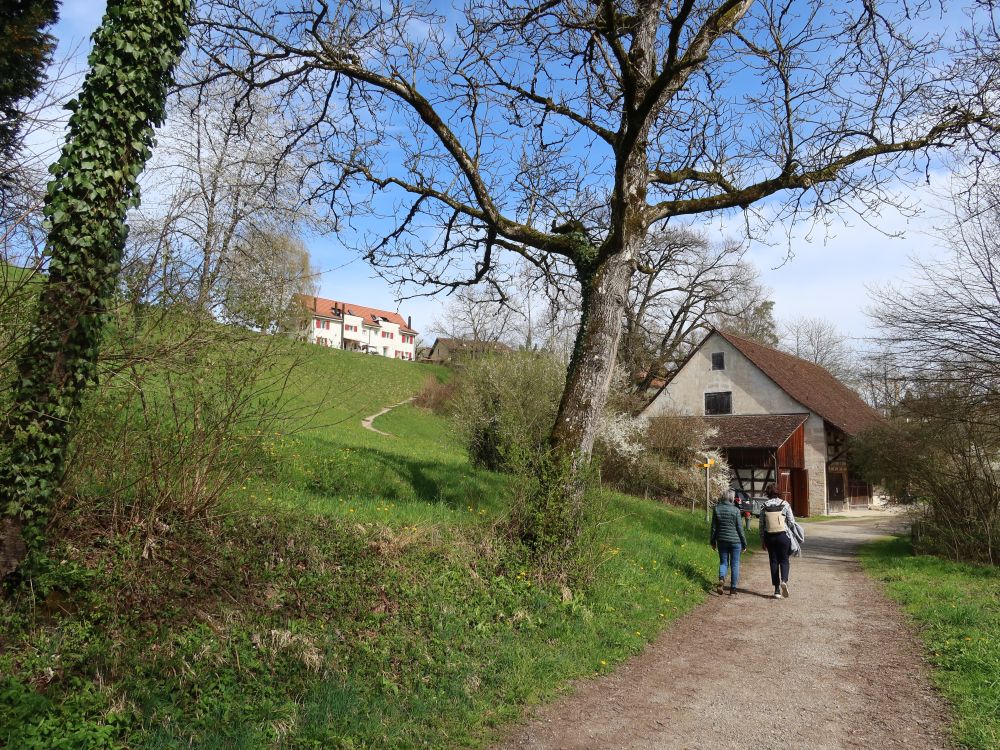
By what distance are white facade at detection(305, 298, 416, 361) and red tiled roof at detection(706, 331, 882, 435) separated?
57.8 metres

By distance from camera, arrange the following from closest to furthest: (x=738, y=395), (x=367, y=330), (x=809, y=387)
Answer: (x=738, y=395), (x=809, y=387), (x=367, y=330)

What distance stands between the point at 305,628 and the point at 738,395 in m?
32.6

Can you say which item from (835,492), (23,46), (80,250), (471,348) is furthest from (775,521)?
(471,348)

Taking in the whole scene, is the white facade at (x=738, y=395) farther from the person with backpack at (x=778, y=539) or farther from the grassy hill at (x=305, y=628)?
the grassy hill at (x=305, y=628)

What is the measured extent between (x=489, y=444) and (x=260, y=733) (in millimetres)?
13044

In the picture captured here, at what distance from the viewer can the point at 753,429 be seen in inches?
1272

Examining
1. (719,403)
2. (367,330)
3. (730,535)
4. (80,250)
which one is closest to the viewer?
(80,250)

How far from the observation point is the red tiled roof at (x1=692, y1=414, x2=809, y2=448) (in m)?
30.9

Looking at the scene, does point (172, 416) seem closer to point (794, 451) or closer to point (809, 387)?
point (794, 451)

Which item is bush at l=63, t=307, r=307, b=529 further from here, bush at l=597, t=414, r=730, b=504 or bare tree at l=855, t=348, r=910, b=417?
bush at l=597, t=414, r=730, b=504

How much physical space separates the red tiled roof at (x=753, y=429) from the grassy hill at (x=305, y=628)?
2397 cm

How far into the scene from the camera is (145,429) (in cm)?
604

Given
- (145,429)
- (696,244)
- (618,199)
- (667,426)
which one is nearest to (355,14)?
(618,199)

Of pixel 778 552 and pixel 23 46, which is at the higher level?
pixel 23 46
